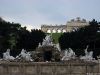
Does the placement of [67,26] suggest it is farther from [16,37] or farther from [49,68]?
[49,68]

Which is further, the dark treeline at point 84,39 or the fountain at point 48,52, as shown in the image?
the dark treeline at point 84,39

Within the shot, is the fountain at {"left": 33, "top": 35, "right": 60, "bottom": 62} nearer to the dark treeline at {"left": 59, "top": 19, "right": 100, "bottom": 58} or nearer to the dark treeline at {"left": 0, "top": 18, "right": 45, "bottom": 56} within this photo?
the dark treeline at {"left": 59, "top": 19, "right": 100, "bottom": 58}

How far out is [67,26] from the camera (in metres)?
150

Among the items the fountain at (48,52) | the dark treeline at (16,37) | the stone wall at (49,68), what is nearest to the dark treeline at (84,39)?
the dark treeline at (16,37)

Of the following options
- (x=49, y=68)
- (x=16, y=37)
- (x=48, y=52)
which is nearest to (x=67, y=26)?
(x=16, y=37)

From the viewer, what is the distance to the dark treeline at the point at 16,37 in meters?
77.8

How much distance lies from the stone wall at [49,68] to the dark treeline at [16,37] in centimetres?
3494

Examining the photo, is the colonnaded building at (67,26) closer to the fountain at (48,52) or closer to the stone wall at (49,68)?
the fountain at (48,52)

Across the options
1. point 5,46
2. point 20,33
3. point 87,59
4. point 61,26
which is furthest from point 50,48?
point 61,26

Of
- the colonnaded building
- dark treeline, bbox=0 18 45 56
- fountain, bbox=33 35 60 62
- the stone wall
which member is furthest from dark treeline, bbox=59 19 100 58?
the colonnaded building

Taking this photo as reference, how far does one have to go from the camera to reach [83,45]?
7919cm

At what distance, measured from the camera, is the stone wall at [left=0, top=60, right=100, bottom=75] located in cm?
3984

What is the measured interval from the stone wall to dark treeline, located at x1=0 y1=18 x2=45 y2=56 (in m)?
34.9

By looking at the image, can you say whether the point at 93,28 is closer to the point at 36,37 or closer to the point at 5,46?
the point at 36,37
